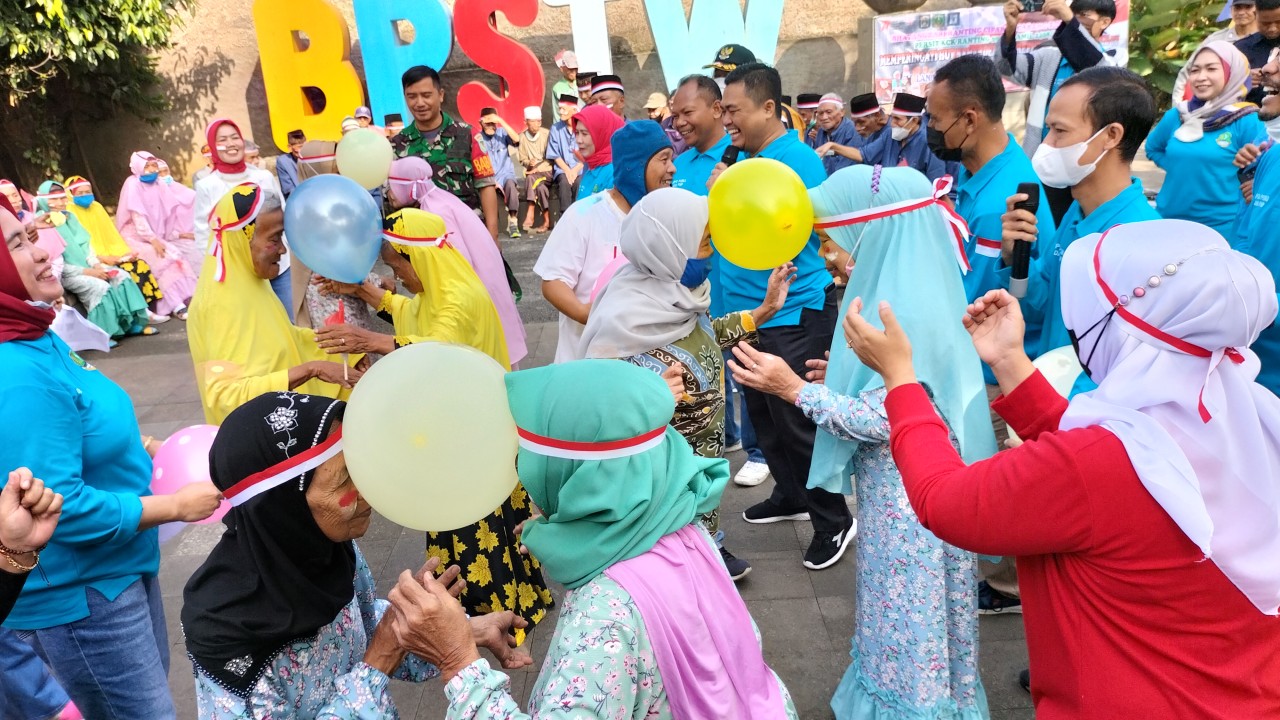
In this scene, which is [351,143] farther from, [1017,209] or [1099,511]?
[1099,511]

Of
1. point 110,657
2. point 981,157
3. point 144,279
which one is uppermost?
point 981,157

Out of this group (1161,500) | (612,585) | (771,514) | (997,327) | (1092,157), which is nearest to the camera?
(1161,500)

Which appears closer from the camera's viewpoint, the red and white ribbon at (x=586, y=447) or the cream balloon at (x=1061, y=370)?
the red and white ribbon at (x=586, y=447)

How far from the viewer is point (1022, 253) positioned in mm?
3148

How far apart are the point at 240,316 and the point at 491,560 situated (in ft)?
4.66

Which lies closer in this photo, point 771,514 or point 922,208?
point 922,208

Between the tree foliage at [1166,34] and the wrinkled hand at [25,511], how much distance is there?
14.8 m

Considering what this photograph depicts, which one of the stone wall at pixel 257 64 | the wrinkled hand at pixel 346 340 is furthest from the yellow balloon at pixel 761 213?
the stone wall at pixel 257 64

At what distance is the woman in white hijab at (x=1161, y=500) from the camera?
1.40 m

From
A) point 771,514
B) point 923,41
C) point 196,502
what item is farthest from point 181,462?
point 923,41

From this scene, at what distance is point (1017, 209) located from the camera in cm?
314

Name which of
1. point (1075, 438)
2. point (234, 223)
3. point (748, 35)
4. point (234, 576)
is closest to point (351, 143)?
point (234, 223)

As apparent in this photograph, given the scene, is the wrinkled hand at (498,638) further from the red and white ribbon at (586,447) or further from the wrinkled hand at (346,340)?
the wrinkled hand at (346,340)

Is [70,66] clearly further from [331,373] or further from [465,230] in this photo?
[331,373]
